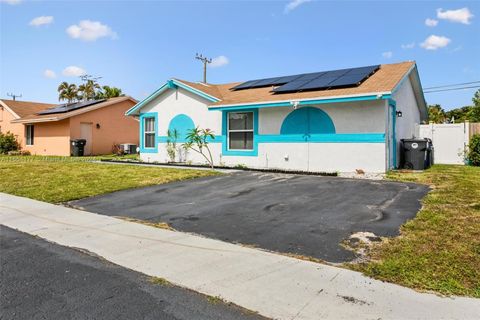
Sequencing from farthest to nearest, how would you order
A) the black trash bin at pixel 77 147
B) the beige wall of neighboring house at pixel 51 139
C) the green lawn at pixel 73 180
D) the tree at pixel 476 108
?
the tree at pixel 476 108
the beige wall of neighboring house at pixel 51 139
the black trash bin at pixel 77 147
the green lawn at pixel 73 180

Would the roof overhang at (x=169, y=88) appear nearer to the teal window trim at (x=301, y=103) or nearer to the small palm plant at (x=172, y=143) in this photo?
the teal window trim at (x=301, y=103)

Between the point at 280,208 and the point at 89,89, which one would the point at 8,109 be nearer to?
the point at 89,89

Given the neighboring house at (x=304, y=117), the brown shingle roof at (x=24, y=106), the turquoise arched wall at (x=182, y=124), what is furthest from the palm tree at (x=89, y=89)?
the turquoise arched wall at (x=182, y=124)

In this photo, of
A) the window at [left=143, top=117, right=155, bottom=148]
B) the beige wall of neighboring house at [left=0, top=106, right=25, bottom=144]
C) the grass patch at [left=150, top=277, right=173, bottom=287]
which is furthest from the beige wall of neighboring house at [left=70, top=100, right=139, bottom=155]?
the grass patch at [left=150, top=277, right=173, bottom=287]

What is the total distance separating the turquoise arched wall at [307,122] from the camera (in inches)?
520

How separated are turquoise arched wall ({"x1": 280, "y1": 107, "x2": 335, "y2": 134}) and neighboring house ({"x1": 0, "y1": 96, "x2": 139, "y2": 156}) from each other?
17295 mm

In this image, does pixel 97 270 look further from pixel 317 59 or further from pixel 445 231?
pixel 317 59

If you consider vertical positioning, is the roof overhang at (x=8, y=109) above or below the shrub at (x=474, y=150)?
above

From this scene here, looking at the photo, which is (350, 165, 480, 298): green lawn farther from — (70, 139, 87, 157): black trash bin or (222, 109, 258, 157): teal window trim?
(70, 139, 87, 157): black trash bin

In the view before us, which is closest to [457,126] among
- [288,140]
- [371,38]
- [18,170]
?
[371,38]

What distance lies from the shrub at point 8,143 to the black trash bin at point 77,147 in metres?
7.84

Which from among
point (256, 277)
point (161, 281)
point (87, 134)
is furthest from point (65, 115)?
point (256, 277)

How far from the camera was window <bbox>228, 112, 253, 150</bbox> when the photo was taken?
602 inches

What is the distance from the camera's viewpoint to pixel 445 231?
5.33 meters
